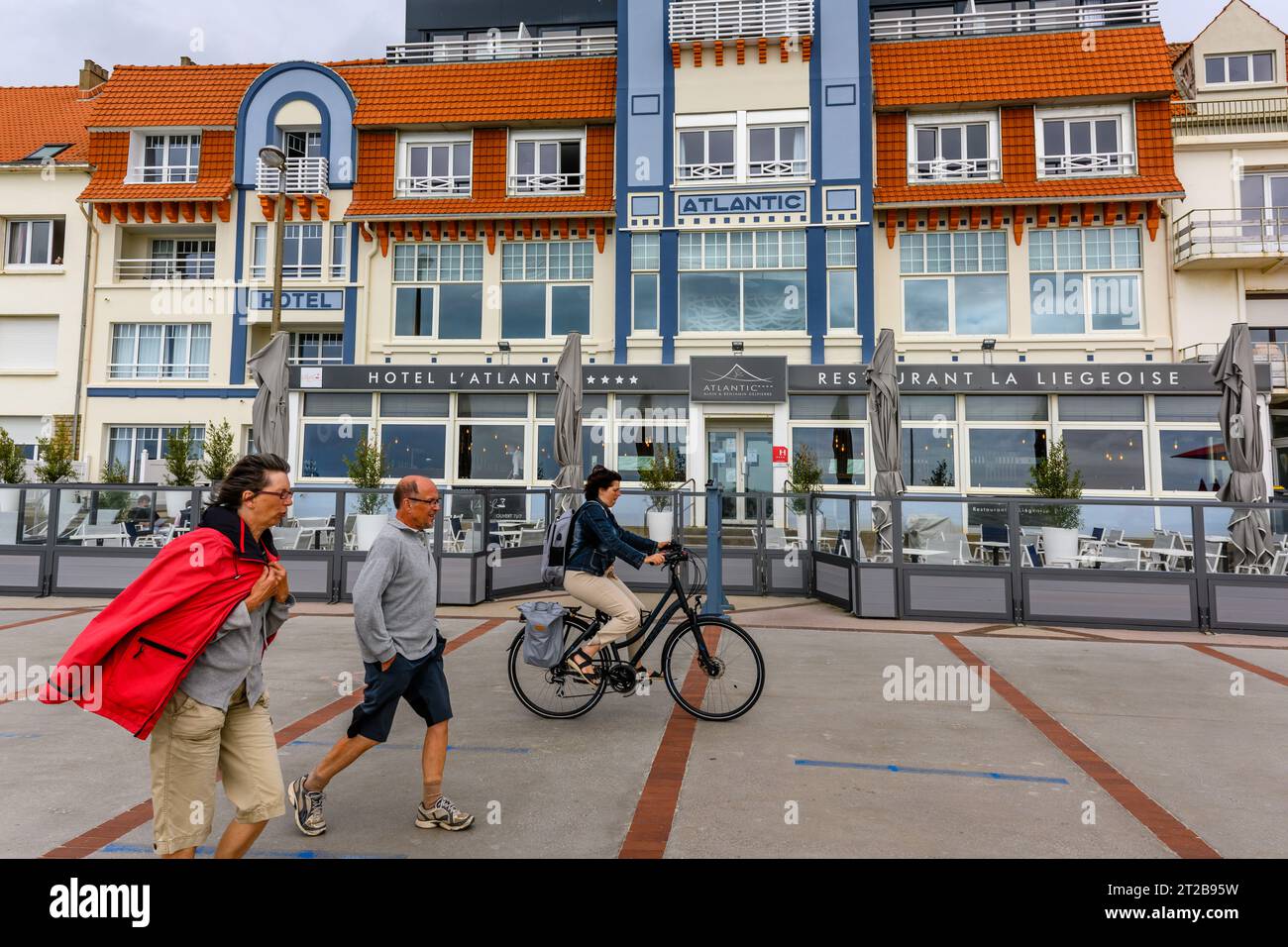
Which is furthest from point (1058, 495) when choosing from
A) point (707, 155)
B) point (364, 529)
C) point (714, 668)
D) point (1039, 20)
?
point (364, 529)

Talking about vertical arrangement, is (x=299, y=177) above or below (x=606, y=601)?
above

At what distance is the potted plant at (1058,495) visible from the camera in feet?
32.3

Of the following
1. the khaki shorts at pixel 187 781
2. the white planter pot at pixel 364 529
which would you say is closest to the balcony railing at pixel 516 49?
the white planter pot at pixel 364 529

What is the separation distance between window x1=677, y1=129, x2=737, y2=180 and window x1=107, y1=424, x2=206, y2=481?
51.4ft

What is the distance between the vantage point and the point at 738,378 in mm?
19250

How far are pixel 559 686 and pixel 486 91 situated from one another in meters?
20.7

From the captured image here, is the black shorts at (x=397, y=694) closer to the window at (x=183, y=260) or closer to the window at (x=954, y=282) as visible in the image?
the window at (x=954, y=282)

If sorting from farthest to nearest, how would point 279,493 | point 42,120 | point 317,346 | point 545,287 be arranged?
point 42,120
point 317,346
point 545,287
point 279,493

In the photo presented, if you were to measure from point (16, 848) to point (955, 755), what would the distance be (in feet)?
16.6

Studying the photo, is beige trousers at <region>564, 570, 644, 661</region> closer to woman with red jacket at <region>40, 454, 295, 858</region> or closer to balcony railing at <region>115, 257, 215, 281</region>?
woman with red jacket at <region>40, 454, 295, 858</region>

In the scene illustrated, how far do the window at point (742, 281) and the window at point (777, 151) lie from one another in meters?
1.61

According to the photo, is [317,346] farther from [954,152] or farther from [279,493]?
[279,493]

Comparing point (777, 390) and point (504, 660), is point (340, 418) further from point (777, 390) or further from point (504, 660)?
point (504, 660)

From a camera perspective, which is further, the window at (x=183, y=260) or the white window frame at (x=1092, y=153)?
the window at (x=183, y=260)
